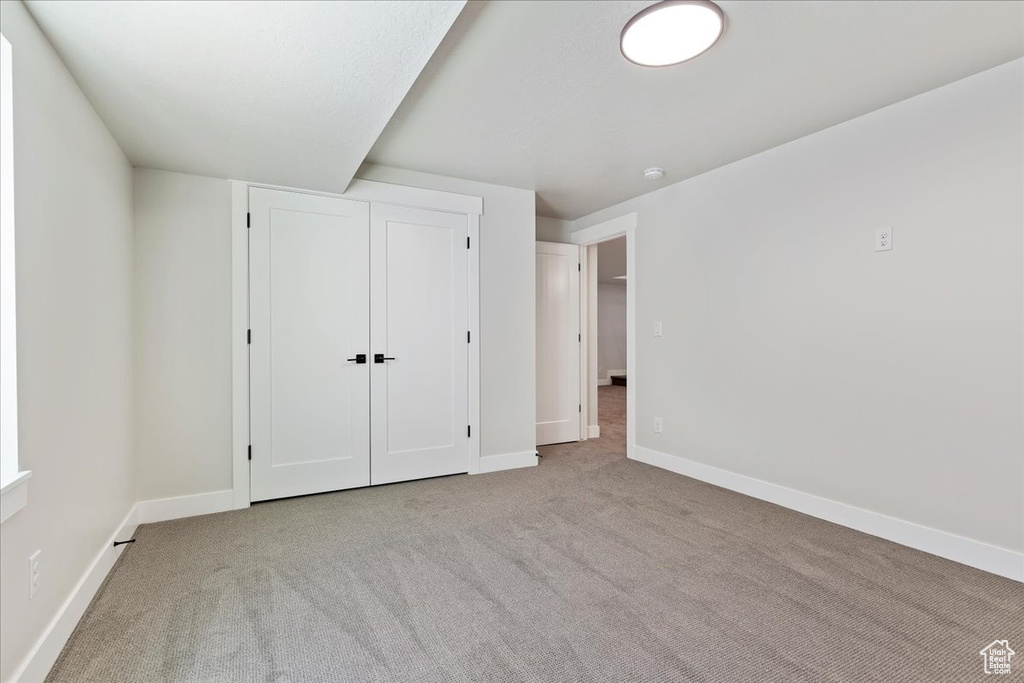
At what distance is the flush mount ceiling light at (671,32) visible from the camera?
5.64 feet

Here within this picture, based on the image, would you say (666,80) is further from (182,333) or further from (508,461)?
(182,333)

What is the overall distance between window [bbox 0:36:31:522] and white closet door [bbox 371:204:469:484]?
2.08 meters

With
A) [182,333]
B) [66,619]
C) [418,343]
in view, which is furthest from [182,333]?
[66,619]

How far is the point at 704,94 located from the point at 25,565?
3.38 metres

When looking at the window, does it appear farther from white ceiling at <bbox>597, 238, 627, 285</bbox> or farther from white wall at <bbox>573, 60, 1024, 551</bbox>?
white ceiling at <bbox>597, 238, 627, 285</bbox>

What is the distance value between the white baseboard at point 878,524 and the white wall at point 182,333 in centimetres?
353

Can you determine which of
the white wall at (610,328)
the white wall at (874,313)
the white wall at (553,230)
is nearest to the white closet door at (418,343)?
the white wall at (553,230)

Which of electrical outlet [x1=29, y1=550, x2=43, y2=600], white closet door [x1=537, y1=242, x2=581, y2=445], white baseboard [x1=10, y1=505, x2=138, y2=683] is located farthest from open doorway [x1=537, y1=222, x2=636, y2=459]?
electrical outlet [x1=29, y1=550, x2=43, y2=600]

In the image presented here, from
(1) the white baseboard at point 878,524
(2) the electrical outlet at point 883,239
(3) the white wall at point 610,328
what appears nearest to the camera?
(1) the white baseboard at point 878,524

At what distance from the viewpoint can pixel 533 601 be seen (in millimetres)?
1944

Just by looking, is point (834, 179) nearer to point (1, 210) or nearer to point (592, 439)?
point (592, 439)

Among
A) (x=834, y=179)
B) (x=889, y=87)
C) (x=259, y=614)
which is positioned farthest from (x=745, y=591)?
(x=889, y=87)

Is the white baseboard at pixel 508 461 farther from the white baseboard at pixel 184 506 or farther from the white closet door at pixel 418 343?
the white baseboard at pixel 184 506

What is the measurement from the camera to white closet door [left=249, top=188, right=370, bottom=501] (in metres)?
3.15
